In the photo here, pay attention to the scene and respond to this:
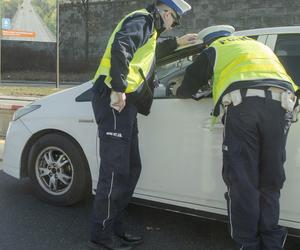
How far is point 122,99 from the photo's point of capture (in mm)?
3338

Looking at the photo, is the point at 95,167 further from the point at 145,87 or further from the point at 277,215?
the point at 277,215

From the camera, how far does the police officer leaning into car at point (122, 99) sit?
331 cm

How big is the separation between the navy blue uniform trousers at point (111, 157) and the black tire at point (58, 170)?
814 millimetres

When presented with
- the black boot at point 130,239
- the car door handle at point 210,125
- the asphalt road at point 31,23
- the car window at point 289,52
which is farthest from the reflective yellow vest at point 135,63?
the asphalt road at point 31,23

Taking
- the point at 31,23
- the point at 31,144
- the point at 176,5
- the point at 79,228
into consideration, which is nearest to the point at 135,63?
the point at 176,5

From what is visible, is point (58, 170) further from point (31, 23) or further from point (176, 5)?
point (31, 23)

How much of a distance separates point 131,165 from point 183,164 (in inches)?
15.1

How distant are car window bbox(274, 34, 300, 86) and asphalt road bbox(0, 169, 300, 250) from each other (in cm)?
132

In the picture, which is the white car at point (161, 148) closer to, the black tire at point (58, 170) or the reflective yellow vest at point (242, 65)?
the black tire at point (58, 170)

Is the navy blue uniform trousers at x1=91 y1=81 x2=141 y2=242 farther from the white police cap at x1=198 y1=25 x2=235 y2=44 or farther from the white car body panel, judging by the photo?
the white car body panel

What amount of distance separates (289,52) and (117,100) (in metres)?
1.28

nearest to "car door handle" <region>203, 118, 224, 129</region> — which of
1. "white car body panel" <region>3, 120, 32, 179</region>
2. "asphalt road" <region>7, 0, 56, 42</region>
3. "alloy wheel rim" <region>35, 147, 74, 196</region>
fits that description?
"alloy wheel rim" <region>35, 147, 74, 196</region>

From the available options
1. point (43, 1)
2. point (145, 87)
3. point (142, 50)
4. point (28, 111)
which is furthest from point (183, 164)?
point (43, 1)

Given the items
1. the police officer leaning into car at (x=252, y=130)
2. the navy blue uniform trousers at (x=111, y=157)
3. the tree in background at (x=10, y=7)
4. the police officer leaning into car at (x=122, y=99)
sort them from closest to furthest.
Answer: the police officer leaning into car at (x=252, y=130), the police officer leaning into car at (x=122, y=99), the navy blue uniform trousers at (x=111, y=157), the tree in background at (x=10, y=7)
